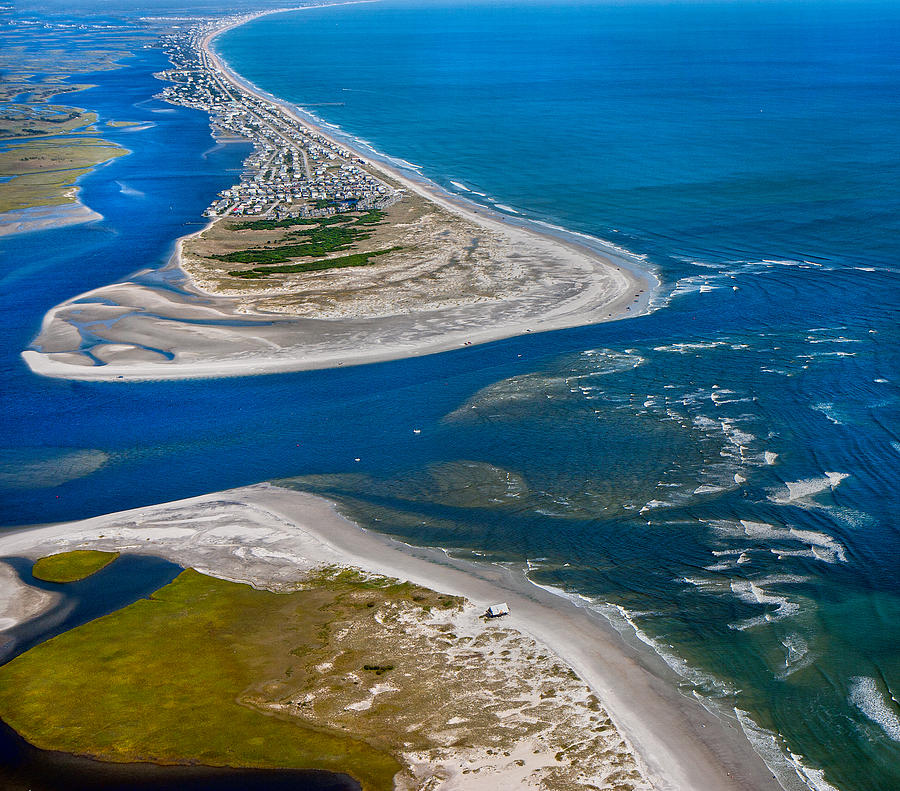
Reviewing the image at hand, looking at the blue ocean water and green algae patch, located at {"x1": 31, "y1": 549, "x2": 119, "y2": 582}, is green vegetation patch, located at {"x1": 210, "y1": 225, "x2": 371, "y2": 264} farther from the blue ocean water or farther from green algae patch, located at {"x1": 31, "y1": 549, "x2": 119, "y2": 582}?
green algae patch, located at {"x1": 31, "y1": 549, "x2": 119, "y2": 582}

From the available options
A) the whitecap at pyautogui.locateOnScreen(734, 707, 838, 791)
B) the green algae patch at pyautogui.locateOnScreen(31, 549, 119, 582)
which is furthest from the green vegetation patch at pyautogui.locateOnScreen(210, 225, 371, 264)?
the whitecap at pyautogui.locateOnScreen(734, 707, 838, 791)

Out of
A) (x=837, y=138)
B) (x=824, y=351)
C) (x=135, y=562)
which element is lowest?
(x=135, y=562)

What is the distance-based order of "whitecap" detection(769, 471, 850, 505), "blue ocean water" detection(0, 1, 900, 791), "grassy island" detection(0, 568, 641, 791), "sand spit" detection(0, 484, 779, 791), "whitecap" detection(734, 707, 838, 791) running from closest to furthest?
"whitecap" detection(734, 707, 838, 791) → "sand spit" detection(0, 484, 779, 791) → "grassy island" detection(0, 568, 641, 791) → "blue ocean water" detection(0, 1, 900, 791) → "whitecap" detection(769, 471, 850, 505)

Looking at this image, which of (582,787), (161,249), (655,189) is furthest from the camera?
(655,189)

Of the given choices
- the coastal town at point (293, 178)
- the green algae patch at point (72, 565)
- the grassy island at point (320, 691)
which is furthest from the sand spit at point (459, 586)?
the coastal town at point (293, 178)

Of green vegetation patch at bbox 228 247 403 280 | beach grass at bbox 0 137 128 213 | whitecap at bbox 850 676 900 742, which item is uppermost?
beach grass at bbox 0 137 128 213

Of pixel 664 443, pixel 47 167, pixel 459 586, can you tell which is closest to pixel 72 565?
pixel 459 586

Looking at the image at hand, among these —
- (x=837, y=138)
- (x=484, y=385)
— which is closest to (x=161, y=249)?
(x=484, y=385)

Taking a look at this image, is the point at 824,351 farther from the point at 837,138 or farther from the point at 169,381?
the point at 837,138
